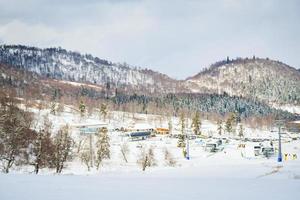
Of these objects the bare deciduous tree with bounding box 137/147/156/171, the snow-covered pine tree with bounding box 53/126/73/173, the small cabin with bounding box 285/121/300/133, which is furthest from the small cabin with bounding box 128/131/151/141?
the snow-covered pine tree with bounding box 53/126/73/173

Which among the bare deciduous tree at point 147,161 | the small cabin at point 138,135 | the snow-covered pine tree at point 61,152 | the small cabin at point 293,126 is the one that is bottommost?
the bare deciduous tree at point 147,161

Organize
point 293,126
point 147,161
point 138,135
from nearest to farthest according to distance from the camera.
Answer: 1. point 147,161
2. point 293,126
3. point 138,135

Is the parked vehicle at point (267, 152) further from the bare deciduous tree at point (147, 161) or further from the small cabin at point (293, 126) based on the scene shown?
the small cabin at point (293, 126)

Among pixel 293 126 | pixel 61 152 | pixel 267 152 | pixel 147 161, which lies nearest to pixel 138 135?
pixel 293 126

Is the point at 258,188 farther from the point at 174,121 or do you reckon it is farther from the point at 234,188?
the point at 174,121

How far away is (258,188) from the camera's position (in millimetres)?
16297

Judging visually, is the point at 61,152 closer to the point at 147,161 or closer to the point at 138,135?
the point at 147,161

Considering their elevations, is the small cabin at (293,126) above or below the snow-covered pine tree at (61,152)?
above

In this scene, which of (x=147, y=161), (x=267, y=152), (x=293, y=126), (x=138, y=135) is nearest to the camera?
(x=147, y=161)

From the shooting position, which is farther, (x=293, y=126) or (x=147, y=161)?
(x=293, y=126)


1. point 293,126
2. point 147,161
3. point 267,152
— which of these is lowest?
point 147,161

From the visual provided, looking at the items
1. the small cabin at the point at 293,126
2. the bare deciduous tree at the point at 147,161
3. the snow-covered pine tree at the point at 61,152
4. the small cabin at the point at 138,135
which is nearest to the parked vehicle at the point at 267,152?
the bare deciduous tree at the point at 147,161

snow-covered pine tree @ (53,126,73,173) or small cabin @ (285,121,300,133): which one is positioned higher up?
small cabin @ (285,121,300,133)

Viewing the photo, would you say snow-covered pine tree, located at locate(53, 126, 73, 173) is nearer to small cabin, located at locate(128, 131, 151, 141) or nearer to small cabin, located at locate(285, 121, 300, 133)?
small cabin, located at locate(285, 121, 300, 133)
